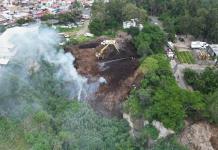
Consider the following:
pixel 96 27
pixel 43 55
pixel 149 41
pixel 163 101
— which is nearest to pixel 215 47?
pixel 149 41

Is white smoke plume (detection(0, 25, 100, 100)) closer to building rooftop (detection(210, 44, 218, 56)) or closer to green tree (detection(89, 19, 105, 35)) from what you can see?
green tree (detection(89, 19, 105, 35))

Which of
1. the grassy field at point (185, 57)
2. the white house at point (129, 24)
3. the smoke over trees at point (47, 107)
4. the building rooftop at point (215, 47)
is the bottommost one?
the smoke over trees at point (47, 107)

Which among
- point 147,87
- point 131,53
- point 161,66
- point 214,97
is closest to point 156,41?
point 131,53

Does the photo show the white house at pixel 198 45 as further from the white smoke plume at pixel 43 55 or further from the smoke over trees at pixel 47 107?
the smoke over trees at pixel 47 107

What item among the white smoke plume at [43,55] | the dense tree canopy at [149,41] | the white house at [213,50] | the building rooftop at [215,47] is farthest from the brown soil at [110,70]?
the building rooftop at [215,47]

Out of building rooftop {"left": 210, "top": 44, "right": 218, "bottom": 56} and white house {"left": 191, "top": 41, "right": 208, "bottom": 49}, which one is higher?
building rooftop {"left": 210, "top": 44, "right": 218, "bottom": 56}

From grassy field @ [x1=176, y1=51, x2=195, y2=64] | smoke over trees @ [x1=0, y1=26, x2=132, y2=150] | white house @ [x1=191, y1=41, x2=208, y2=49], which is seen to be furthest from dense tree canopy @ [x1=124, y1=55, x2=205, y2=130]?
white house @ [x1=191, y1=41, x2=208, y2=49]

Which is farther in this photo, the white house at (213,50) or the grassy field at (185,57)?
the white house at (213,50)
